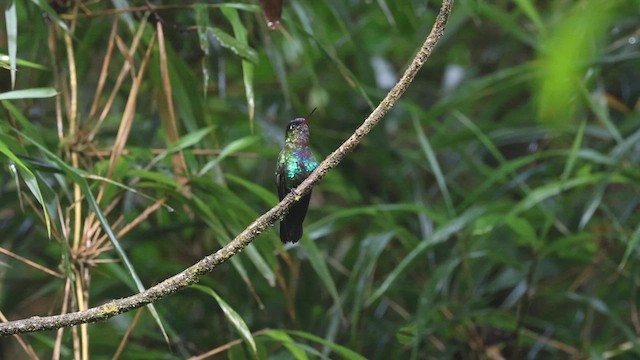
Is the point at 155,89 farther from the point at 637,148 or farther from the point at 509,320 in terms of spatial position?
the point at 637,148

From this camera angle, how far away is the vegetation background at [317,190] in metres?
1.65

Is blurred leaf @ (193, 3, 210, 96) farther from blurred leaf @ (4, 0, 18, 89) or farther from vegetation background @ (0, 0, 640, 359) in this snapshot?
blurred leaf @ (4, 0, 18, 89)

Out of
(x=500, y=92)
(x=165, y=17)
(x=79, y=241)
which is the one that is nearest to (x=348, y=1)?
(x=500, y=92)

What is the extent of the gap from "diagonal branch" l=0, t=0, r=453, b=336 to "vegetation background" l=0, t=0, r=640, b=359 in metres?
0.36

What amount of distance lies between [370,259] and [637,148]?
976mm

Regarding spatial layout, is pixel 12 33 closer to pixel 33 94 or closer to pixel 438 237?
pixel 33 94

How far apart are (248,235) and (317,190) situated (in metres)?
2.26

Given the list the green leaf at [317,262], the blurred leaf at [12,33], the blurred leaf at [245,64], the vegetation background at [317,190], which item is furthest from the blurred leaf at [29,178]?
the green leaf at [317,262]

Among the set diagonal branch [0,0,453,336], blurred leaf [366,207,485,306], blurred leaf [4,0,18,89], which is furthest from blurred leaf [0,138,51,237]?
blurred leaf [366,207,485,306]

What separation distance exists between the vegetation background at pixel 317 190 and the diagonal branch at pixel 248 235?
36 cm

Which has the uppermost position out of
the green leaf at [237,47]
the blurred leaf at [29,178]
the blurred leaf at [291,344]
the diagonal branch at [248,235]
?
the green leaf at [237,47]

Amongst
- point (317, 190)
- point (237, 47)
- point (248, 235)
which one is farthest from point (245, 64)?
point (317, 190)

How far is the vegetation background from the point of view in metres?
1.65

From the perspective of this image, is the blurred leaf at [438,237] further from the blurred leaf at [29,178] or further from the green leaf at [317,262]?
the blurred leaf at [29,178]
